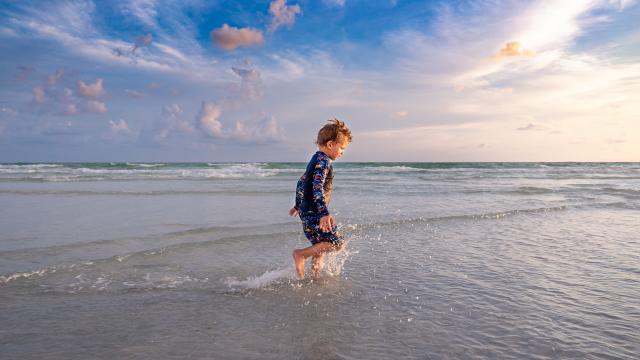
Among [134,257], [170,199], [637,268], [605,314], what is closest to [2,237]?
[134,257]

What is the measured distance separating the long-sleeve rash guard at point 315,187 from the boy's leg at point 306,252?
36 centimetres

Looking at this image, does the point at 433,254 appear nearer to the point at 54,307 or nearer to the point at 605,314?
the point at 605,314

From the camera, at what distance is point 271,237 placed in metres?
7.34

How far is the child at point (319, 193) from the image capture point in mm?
4684

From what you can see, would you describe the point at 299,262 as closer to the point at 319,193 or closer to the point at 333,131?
the point at 319,193

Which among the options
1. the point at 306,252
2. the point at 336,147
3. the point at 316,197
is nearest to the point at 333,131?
the point at 336,147

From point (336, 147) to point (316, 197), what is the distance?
24.0 inches

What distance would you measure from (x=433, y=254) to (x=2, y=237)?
22.3 ft

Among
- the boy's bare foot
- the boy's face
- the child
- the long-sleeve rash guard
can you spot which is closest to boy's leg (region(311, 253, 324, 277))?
the child

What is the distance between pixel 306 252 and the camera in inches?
186

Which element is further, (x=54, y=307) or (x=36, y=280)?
(x=36, y=280)

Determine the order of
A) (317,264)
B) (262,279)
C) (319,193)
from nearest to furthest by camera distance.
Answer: (319,193) < (262,279) < (317,264)

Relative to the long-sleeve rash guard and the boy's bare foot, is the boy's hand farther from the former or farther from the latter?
the boy's bare foot

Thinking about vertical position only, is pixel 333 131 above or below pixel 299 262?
above
